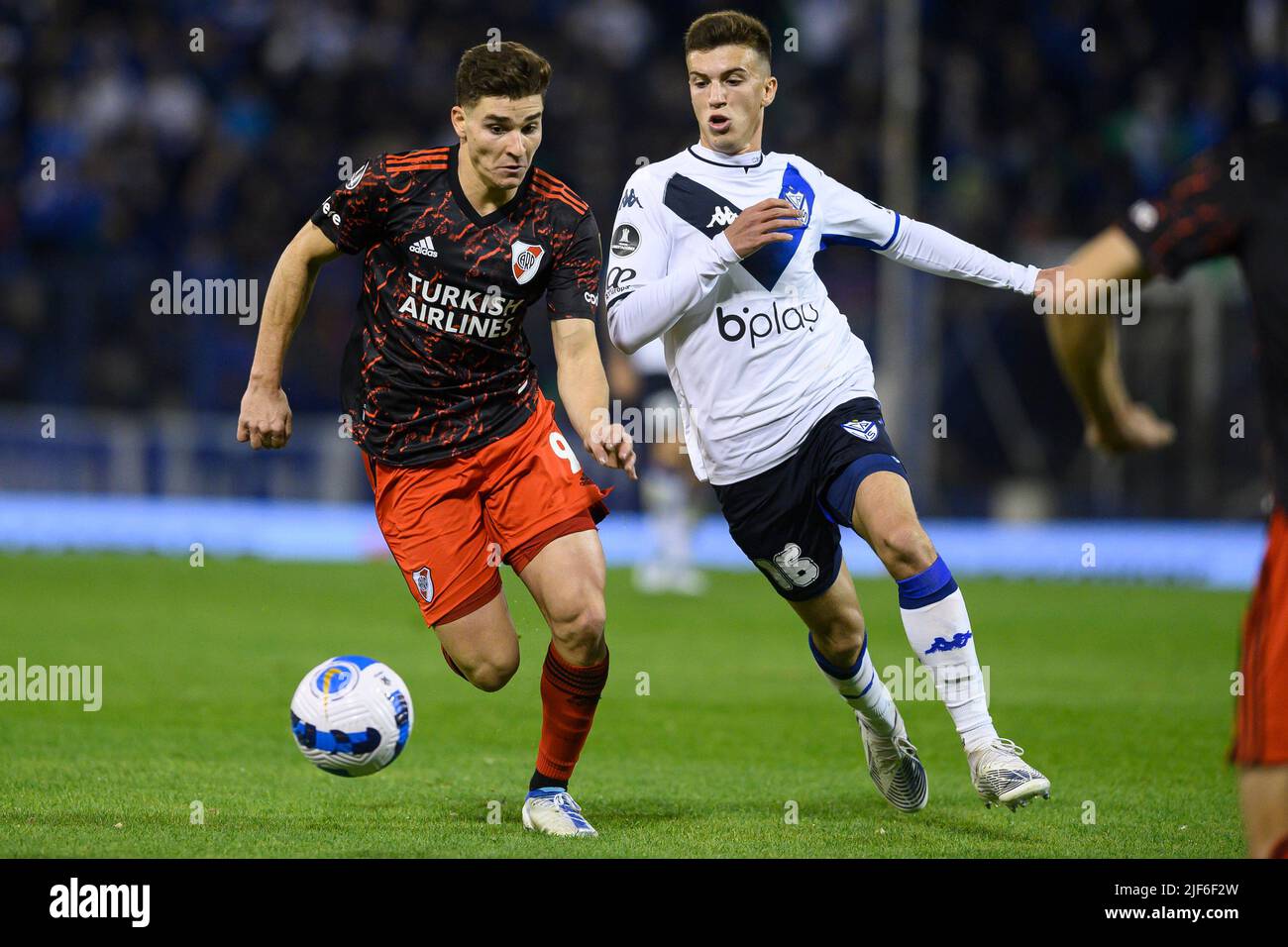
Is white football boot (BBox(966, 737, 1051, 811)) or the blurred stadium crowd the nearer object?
white football boot (BBox(966, 737, 1051, 811))

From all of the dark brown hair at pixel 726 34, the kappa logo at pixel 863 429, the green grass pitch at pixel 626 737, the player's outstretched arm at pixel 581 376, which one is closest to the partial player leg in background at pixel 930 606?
the kappa logo at pixel 863 429

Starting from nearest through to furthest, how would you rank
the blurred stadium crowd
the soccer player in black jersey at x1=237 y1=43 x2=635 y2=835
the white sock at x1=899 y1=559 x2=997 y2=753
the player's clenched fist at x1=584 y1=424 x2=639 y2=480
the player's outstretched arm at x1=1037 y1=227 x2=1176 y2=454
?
the player's outstretched arm at x1=1037 y1=227 x2=1176 y2=454, the player's clenched fist at x1=584 y1=424 x2=639 y2=480, the white sock at x1=899 y1=559 x2=997 y2=753, the soccer player in black jersey at x1=237 y1=43 x2=635 y2=835, the blurred stadium crowd

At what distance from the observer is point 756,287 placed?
237 inches

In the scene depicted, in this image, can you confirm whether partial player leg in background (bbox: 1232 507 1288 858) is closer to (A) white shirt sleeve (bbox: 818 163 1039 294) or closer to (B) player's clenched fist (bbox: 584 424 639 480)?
(B) player's clenched fist (bbox: 584 424 639 480)

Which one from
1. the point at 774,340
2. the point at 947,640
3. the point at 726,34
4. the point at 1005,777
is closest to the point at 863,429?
the point at 774,340

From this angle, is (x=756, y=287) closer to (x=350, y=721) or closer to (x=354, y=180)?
(x=354, y=180)

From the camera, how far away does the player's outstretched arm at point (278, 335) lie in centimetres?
587

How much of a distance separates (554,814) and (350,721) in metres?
0.75

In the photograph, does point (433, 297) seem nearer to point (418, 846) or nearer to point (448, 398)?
point (448, 398)

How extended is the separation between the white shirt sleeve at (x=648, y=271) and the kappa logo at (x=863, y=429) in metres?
0.70

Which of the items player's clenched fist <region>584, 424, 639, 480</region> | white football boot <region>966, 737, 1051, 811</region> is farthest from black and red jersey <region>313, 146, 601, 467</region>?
white football boot <region>966, 737, 1051, 811</region>

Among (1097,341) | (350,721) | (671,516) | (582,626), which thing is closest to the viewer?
(1097,341)

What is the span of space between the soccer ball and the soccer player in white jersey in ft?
4.54

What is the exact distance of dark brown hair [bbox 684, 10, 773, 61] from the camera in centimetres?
596
